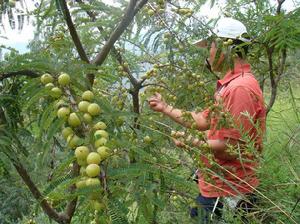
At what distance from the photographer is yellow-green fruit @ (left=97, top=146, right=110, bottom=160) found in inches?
42.3

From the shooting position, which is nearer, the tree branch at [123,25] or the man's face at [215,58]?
the tree branch at [123,25]

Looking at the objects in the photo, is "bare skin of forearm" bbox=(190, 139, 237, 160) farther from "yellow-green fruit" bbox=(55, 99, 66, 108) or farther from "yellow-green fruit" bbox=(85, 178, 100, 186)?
"yellow-green fruit" bbox=(85, 178, 100, 186)

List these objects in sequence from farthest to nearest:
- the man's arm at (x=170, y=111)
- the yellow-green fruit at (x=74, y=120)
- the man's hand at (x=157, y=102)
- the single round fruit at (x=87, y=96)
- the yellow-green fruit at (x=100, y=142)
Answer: the man's hand at (x=157, y=102), the man's arm at (x=170, y=111), the single round fruit at (x=87, y=96), the yellow-green fruit at (x=74, y=120), the yellow-green fruit at (x=100, y=142)

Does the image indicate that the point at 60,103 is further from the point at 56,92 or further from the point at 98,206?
the point at 98,206

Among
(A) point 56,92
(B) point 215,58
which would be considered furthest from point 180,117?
(A) point 56,92

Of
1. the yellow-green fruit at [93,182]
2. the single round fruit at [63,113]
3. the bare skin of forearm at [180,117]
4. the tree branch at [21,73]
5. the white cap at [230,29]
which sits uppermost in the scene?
the white cap at [230,29]

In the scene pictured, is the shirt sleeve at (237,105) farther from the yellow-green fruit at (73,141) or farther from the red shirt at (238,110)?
the yellow-green fruit at (73,141)

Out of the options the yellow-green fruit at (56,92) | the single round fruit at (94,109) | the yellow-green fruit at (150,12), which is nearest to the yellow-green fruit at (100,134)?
the single round fruit at (94,109)

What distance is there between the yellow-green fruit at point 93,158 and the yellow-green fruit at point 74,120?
18 centimetres

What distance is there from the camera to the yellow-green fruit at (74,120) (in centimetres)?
121

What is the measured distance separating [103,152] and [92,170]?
0.07 metres

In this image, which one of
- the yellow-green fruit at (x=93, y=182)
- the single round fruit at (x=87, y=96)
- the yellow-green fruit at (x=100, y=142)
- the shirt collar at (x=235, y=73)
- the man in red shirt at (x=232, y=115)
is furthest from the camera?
the shirt collar at (x=235, y=73)

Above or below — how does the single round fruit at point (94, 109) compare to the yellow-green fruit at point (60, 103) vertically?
below

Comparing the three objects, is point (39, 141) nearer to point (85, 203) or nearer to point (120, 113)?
point (120, 113)
